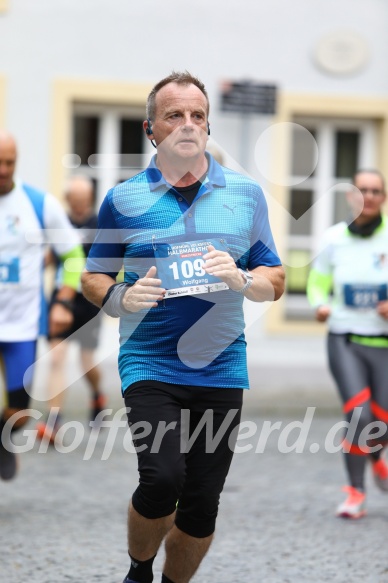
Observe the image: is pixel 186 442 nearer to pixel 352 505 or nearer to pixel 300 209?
pixel 352 505

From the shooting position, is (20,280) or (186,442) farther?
(20,280)

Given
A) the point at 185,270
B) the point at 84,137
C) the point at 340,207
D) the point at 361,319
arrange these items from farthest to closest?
the point at 340,207 < the point at 84,137 < the point at 361,319 < the point at 185,270

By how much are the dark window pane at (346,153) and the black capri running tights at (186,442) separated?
11243 millimetres

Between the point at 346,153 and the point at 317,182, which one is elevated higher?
the point at 346,153

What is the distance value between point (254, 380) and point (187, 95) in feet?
28.8

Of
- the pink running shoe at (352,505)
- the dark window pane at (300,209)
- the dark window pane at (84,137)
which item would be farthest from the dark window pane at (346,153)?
the pink running shoe at (352,505)

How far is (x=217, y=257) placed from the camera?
14.3 feet

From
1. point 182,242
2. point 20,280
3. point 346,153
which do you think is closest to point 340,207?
point 346,153

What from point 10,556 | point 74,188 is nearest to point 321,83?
point 74,188

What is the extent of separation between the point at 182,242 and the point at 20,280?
114 inches

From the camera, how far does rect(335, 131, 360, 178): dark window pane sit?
1563 cm

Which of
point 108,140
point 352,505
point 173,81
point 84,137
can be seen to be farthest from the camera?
point 84,137

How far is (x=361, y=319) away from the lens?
292 inches

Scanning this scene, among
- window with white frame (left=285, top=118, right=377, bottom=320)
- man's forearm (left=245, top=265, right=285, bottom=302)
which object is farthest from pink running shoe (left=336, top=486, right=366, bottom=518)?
window with white frame (left=285, top=118, right=377, bottom=320)
